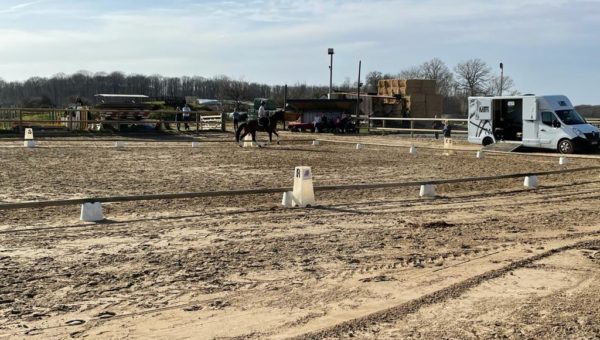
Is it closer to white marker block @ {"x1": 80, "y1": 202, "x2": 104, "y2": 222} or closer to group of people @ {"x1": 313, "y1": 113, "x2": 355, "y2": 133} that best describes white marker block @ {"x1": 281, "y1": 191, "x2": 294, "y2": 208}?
white marker block @ {"x1": 80, "y1": 202, "x2": 104, "y2": 222}

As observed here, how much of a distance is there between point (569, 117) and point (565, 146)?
49.3 inches

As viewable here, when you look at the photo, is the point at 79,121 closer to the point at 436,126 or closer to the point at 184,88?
the point at 436,126

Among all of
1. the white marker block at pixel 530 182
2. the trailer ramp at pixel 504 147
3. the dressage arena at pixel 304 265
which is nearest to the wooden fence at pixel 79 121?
the trailer ramp at pixel 504 147

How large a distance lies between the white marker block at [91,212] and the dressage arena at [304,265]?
14 cm

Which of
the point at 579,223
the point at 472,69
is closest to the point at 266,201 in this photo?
the point at 579,223

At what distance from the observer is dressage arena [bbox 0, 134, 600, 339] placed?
15.3 ft

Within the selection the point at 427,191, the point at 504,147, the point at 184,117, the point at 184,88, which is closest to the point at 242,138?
the point at 504,147

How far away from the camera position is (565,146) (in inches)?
945

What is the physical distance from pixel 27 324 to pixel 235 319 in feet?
5.23

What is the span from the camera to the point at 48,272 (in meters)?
6.05

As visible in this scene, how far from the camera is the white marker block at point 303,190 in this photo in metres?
10.5

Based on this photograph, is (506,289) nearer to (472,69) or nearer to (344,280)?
(344,280)

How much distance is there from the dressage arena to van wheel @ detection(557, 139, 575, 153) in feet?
38.3

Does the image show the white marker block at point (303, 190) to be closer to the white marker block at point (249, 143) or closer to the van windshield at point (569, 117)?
the white marker block at point (249, 143)
